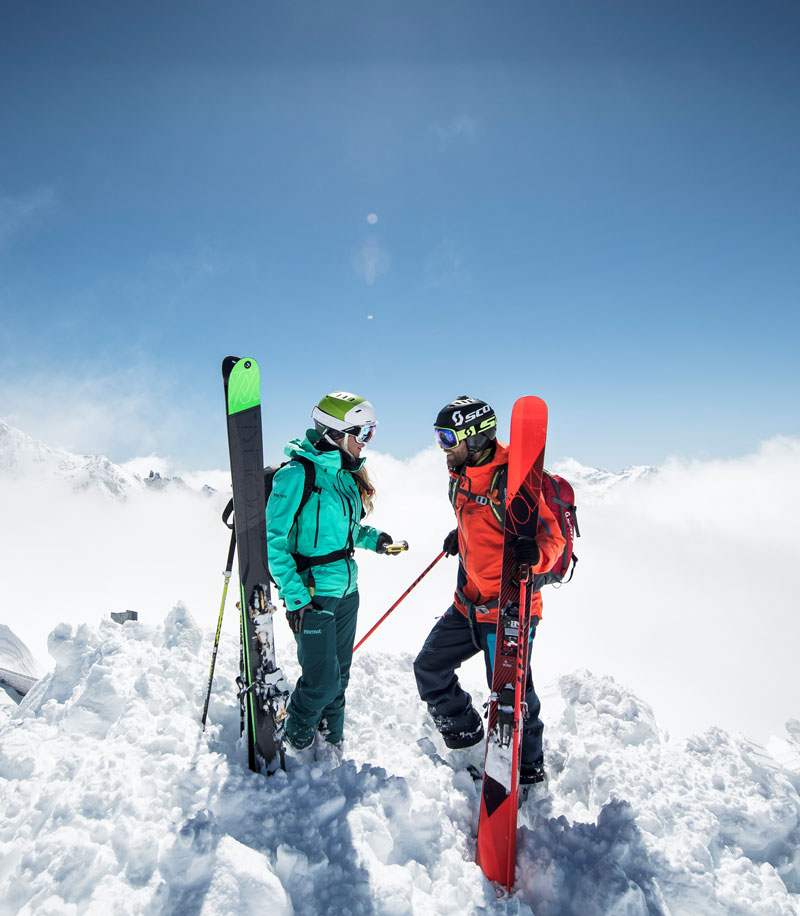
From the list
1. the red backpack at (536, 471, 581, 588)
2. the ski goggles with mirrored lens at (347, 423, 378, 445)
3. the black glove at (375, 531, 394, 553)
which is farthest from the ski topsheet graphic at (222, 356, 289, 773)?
the red backpack at (536, 471, 581, 588)

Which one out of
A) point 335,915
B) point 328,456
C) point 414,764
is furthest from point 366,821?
point 328,456

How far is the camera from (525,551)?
12.1 feet

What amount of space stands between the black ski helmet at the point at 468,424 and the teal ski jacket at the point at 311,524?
2.65 ft

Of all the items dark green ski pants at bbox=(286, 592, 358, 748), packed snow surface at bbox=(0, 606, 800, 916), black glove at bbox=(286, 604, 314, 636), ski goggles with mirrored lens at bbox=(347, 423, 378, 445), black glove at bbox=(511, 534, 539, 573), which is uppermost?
ski goggles with mirrored lens at bbox=(347, 423, 378, 445)

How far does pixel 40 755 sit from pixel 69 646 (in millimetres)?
1489

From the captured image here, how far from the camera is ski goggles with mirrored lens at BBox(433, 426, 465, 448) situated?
13.6 feet

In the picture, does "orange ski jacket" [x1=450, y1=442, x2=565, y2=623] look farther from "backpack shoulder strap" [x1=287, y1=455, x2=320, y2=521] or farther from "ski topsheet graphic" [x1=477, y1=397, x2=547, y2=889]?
"backpack shoulder strap" [x1=287, y1=455, x2=320, y2=521]

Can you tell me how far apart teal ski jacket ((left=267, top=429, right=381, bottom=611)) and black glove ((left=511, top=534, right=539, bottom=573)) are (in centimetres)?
134

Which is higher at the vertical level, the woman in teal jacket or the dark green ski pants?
the woman in teal jacket

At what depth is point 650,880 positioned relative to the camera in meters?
3.06

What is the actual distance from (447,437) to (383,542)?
1220 millimetres

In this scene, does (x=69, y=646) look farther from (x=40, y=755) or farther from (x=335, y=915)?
(x=335, y=915)

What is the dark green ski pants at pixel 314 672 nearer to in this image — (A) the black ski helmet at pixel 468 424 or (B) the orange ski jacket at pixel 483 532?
(B) the orange ski jacket at pixel 483 532

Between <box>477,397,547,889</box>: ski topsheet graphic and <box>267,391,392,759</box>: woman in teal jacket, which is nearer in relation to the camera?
<box>477,397,547,889</box>: ski topsheet graphic
